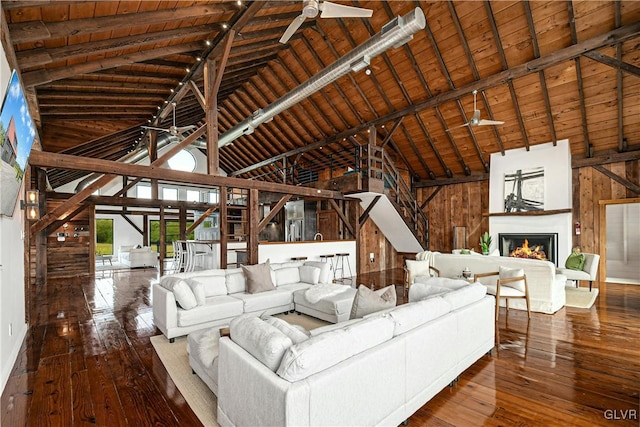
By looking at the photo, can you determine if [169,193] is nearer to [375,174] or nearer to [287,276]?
[375,174]

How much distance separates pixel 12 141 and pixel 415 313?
11.8 ft

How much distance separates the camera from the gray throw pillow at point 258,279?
4698 mm

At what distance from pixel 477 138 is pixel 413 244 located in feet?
12.1

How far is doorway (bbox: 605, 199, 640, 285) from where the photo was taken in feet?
24.5

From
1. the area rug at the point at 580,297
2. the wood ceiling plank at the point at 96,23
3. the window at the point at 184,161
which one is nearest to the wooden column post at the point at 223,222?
the wood ceiling plank at the point at 96,23

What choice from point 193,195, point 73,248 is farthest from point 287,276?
point 193,195

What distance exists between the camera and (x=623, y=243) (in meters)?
7.65

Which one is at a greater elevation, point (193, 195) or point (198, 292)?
point (193, 195)

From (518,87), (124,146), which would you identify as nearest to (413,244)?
(518,87)

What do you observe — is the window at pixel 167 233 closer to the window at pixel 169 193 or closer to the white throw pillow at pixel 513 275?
the window at pixel 169 193

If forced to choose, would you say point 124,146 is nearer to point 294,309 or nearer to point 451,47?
point 294,309

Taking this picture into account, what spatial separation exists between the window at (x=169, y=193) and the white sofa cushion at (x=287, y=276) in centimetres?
1115

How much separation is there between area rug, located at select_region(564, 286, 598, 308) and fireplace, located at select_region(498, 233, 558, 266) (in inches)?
39.3

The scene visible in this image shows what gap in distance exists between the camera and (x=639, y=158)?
692 cm
